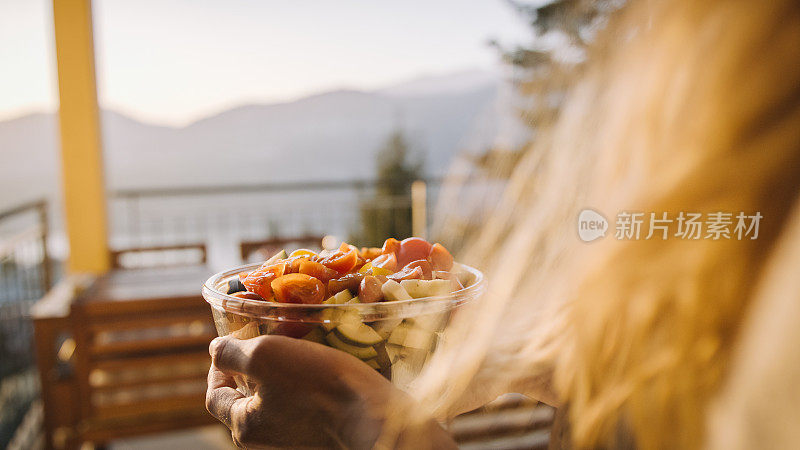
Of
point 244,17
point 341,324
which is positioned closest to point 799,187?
point 341,324

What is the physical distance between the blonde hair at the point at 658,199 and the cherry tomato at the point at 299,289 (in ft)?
0.50

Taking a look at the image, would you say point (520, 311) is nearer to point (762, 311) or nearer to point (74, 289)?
point (762, 311)

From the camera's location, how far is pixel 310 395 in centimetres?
41

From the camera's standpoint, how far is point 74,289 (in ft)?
6.83

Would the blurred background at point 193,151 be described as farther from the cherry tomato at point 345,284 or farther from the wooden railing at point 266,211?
the cherry tomato at point 345,284

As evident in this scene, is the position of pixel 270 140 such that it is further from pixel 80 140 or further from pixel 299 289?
pixel 299 289

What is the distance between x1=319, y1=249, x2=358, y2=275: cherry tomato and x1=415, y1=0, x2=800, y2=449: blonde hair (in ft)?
0.62

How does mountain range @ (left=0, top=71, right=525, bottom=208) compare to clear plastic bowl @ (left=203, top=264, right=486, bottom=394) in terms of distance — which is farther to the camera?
mountain range @ (left=0, top=71, right=525, bottom=208)

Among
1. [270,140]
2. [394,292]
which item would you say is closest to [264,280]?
[394,292]

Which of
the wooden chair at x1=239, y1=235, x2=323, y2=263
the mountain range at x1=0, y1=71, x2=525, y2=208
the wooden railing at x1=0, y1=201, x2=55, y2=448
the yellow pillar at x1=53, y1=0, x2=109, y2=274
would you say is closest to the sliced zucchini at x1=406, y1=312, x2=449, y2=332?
the wooden chair at x1=239, y1=235, x2=323, y2=263

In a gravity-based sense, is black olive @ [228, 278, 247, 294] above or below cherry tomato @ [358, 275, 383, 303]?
below

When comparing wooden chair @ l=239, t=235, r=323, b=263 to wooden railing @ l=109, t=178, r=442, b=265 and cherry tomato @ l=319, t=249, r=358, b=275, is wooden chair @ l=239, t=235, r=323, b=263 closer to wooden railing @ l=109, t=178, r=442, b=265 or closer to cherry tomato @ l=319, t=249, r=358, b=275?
wooden railing @ l=109, t=178, r=442, b=265

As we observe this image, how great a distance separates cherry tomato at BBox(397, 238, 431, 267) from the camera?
0.58m

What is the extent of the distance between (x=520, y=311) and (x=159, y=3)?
5.64m
